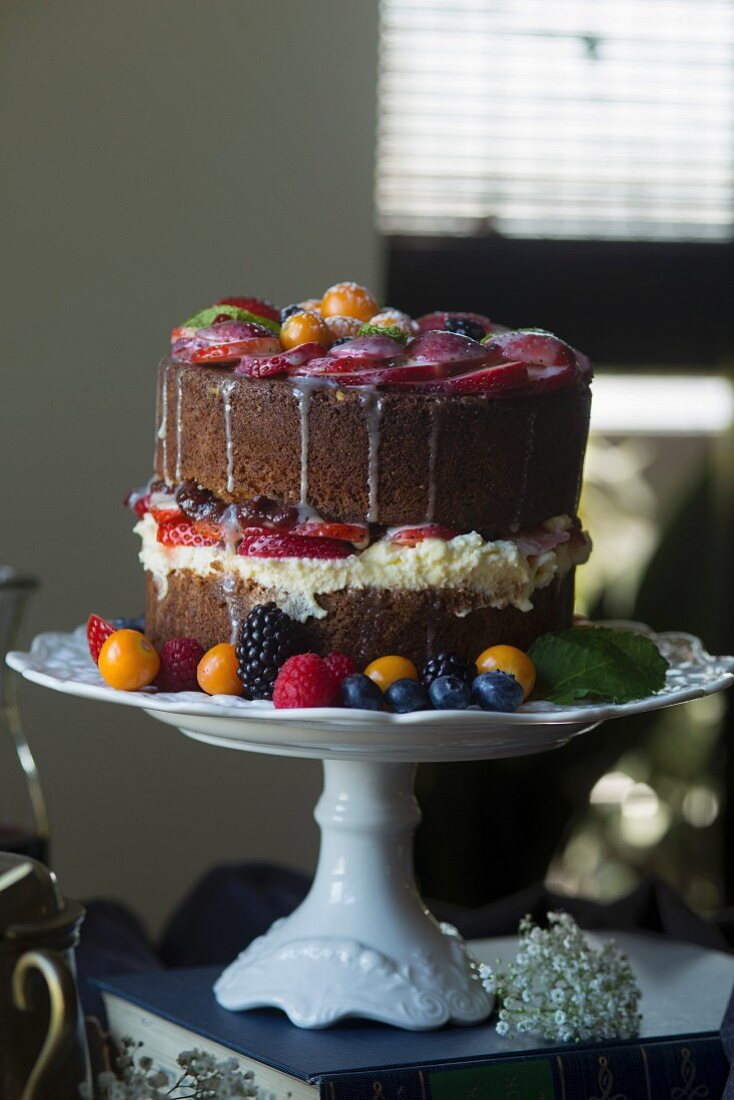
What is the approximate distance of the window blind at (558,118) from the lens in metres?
3.09

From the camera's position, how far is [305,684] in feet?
4.39

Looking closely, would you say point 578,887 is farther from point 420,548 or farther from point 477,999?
point 420,548

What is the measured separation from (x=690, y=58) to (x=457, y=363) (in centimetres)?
210

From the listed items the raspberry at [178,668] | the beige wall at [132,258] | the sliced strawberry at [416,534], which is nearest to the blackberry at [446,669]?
the sliced strawberry at [416,534]

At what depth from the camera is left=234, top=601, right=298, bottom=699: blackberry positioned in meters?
1.41

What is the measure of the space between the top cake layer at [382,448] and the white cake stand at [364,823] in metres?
0.23

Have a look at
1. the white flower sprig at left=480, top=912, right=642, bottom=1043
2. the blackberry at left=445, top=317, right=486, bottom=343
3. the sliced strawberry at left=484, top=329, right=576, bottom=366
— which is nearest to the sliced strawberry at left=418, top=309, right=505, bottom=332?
the blackberry at left=445, top=317, right=486, bottom=343

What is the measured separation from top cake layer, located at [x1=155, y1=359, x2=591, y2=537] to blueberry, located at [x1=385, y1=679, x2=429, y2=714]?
0.18m

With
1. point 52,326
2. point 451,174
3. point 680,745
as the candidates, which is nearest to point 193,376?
point 52,326

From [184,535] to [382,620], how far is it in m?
0.24

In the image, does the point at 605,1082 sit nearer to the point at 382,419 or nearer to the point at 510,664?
the point at 510,664

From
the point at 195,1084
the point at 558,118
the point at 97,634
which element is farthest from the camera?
the point at 558,118

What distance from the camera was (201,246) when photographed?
2869 millimetres

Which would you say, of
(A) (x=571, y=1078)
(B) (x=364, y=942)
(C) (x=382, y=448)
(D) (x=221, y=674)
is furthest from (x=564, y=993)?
(C) (x=382, y=448)
